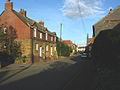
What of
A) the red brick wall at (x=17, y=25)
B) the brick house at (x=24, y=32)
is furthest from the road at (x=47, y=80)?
the red brick wall at (x=17, y=25)

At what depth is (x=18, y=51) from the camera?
22938mm

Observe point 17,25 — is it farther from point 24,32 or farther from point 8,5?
point 8,5

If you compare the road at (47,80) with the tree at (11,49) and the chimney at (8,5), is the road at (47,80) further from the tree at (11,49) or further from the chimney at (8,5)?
the chimney at (8,5)

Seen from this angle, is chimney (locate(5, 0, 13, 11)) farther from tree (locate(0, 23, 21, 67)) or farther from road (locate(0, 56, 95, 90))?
road (locate(0, 56, 95, 90))

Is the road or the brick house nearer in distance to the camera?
the road

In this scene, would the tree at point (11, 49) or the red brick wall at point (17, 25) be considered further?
the red brick wall at point (17, 25)

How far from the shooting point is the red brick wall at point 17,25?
23125mm

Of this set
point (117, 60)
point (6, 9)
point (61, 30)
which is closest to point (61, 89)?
point (117, 60)

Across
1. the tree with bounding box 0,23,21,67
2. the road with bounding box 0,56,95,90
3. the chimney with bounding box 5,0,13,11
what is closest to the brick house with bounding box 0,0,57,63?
the chimney with bounding box 5,0,13,11

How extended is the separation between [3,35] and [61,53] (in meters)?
27.3

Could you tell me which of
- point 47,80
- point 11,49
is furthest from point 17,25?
point 47,80

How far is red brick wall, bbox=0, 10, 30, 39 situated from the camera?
23125mm

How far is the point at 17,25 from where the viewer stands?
2370 centimetres

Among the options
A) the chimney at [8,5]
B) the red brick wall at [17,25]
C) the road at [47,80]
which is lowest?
the road at [47,80]
